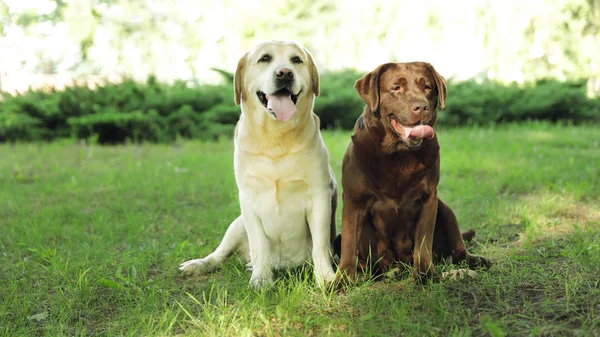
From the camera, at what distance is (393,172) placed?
3352 mm

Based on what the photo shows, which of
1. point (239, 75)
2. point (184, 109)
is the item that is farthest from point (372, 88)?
point (184, 109)

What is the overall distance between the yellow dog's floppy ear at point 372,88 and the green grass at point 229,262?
3.42ft

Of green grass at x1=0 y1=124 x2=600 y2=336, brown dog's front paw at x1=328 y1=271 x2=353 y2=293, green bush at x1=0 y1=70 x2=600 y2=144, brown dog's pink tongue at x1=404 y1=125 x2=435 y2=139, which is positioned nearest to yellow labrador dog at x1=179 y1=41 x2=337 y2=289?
brown dog's front paw at x1=328 y1=271 x2=353 y2=293

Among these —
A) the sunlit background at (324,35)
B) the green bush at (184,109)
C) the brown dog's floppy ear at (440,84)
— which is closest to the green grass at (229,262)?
the brown dog's floppy ear at (440,84)

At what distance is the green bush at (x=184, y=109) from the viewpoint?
11.0 metres

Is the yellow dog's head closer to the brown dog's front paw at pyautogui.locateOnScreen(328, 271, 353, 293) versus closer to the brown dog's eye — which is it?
the brown dog's eye

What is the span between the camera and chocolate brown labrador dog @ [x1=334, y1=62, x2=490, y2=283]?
3.28 metres

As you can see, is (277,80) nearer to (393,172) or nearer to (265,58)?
(265,58)

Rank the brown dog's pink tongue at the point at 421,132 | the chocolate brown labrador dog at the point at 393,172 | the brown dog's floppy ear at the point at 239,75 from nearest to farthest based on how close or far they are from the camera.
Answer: the brown dog's pink tongue at the point at 421,132, the chocolate brown labrador dog at the point at 393,172, the brown dog's floppy ear at the point at 239,75

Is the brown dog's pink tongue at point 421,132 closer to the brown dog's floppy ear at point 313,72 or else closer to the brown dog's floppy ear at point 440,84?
the brown dog's floppy ear at point 440,84

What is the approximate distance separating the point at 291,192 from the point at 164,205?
114 inches

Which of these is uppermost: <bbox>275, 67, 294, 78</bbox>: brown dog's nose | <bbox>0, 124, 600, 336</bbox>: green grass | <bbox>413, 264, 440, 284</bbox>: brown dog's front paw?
<bbox>275, 67, 294, 78</bbox>: brown dog's nose

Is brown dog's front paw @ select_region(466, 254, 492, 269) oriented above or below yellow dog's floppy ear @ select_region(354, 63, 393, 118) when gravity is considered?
below

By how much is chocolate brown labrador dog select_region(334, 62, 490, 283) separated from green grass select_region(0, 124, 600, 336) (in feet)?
0.93
